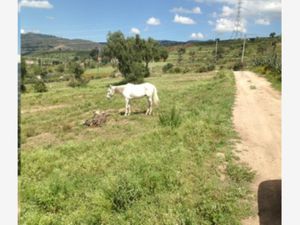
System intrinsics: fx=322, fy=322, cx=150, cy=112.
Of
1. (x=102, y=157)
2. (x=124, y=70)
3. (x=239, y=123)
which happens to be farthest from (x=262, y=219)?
(x=124, y=70)

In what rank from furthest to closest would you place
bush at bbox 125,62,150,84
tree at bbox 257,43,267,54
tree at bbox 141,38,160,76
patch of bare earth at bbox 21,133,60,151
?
1. tree at bbox 257,43,267,54
2. tree at bbox 141,38,160,76
3. bush at bbox 125,62,150,84
4. patch of bare earth at bbox 21,133,60,151

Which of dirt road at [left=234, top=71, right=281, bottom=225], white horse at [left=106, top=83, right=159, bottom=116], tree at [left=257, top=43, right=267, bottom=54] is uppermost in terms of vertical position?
tree at [left=257, top=43, right=267, bottom=54]

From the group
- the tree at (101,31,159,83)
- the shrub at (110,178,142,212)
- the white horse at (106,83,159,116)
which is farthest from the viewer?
the tree at (101,31,159,83)

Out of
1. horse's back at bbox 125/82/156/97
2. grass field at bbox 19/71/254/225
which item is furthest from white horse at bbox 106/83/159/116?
grass field at bbox 19/71/254/225

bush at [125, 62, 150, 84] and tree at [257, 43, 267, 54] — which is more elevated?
tree at [257, 43, 267, 54]

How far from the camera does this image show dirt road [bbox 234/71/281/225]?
535 centimetres

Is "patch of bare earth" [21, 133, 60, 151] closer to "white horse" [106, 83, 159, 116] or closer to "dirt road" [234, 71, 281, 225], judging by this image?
"white horse" [106, 83, 159, 116]

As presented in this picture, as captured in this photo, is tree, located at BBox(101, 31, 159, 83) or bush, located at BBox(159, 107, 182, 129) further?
tree, located at BBox(101, 31, 159, 83)

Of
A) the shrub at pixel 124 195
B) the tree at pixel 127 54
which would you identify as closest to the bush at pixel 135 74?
the tree at pixel 127 54

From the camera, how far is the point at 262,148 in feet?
27.0

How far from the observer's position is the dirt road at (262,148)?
211 inches

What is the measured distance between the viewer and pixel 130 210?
17.9ft

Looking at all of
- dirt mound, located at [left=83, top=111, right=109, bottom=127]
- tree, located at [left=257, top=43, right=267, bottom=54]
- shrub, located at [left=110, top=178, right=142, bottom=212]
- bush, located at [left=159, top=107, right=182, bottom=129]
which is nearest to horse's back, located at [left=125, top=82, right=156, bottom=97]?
dirt mound, located at [left=83, top=111, right=109, bottom=127]

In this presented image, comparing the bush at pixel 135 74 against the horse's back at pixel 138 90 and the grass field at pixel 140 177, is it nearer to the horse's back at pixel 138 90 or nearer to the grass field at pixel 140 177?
the horse's back at pixel 138 90
